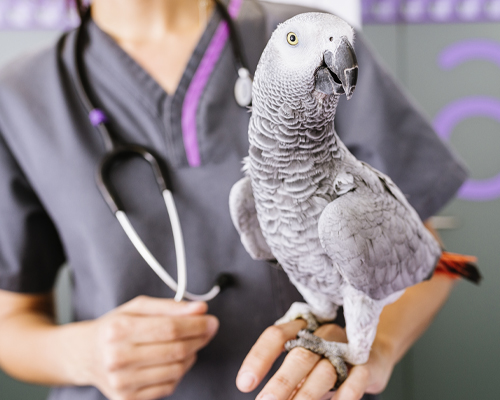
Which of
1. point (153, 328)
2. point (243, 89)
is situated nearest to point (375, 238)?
point (243, 89)

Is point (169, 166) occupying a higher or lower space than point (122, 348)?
higher

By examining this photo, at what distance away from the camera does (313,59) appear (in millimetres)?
181

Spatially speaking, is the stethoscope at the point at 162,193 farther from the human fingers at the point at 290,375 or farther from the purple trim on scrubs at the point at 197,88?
the human fingers at the point at 290,375

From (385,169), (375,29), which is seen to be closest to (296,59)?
(385,169)

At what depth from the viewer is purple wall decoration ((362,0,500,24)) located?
13.3 inches

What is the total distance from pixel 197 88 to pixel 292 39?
19 cm

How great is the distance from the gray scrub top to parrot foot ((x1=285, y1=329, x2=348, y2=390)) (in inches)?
2.1

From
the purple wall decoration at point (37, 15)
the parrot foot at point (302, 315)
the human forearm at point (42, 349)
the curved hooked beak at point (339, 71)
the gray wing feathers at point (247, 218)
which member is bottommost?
the human forearm at point (42, 349)

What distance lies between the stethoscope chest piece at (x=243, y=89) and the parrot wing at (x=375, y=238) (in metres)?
0.11

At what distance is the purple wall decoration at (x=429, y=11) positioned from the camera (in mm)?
339

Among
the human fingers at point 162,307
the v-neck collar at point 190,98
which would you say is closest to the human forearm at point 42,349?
the human fingers at point 162,307

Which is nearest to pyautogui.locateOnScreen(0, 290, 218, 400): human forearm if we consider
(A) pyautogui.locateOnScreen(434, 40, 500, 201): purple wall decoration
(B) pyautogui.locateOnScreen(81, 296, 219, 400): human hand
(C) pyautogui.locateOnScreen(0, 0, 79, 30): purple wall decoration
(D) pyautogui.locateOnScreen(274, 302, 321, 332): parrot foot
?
(B) pyautogui.locateOnScreen(81, 296, 219, 400): human hand

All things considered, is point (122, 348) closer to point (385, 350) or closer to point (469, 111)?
point (385, 350)

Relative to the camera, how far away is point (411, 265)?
255 mm
